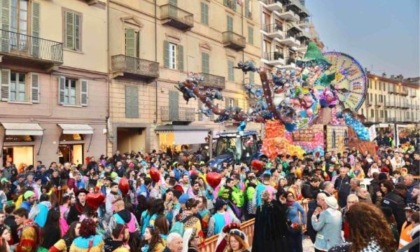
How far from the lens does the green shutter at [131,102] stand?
2427cm

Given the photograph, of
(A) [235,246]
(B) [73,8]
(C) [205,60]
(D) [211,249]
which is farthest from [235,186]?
(C) [205,60]

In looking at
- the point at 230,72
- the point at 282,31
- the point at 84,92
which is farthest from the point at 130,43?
the point at 282,31

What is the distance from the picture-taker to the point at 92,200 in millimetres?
6629

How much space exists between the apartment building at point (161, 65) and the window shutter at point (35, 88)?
465 cm

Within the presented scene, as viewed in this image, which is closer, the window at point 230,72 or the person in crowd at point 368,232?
the person in crowd at point 368,232

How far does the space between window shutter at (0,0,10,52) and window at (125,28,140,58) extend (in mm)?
7394

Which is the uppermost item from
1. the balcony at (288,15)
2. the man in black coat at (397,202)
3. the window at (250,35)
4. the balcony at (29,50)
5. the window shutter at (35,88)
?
the balcony at (288,15)

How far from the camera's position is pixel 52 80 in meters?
20.0

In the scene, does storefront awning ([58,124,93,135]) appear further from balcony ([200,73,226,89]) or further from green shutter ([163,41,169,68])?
balcony ([200,73,226,89])

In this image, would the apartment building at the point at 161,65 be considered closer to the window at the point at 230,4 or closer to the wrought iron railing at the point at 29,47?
the window at the point at 230,4

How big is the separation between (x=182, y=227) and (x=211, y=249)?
0.97 meters

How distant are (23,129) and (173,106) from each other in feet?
37.8

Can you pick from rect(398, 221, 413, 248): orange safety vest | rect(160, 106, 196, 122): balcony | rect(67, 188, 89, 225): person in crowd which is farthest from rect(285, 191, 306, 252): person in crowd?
rect(160, 106, 196, 122): balcony

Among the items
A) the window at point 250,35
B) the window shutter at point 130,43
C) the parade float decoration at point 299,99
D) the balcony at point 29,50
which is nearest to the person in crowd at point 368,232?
the parade float decoration at point 299,99
